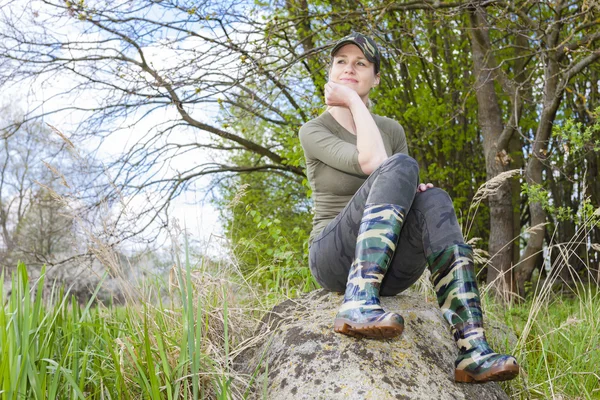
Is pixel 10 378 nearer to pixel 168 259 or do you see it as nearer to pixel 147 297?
pixel 147 297

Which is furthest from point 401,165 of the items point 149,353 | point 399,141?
point 149,353

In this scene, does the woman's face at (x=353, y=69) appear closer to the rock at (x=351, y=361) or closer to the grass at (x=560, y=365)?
the rock at (x=351, y=361)

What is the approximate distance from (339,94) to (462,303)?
111cm

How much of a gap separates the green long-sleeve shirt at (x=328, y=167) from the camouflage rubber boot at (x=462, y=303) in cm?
57

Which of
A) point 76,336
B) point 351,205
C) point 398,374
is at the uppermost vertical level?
point 351,205

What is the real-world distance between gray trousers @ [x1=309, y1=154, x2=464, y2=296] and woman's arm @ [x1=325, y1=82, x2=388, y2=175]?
0.36ft

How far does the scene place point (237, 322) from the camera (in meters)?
2.86

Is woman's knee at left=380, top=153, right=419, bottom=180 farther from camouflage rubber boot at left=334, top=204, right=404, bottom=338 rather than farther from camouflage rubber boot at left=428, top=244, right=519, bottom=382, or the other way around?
camouflage rubber boot at left=428, top=244, right=519, bottom=382

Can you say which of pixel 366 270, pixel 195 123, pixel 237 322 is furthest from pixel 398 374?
pixel 195 123

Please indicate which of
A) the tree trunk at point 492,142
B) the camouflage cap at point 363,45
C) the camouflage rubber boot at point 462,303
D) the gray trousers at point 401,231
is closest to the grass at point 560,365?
the camouflage rubber boot at point 462,303

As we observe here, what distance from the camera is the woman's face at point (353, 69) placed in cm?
282

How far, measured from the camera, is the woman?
215cm

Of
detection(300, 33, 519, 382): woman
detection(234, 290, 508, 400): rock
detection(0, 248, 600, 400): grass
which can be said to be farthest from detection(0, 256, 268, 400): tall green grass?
detection(300, 33, 519, 382): woman

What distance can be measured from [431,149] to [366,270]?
6654 mm
